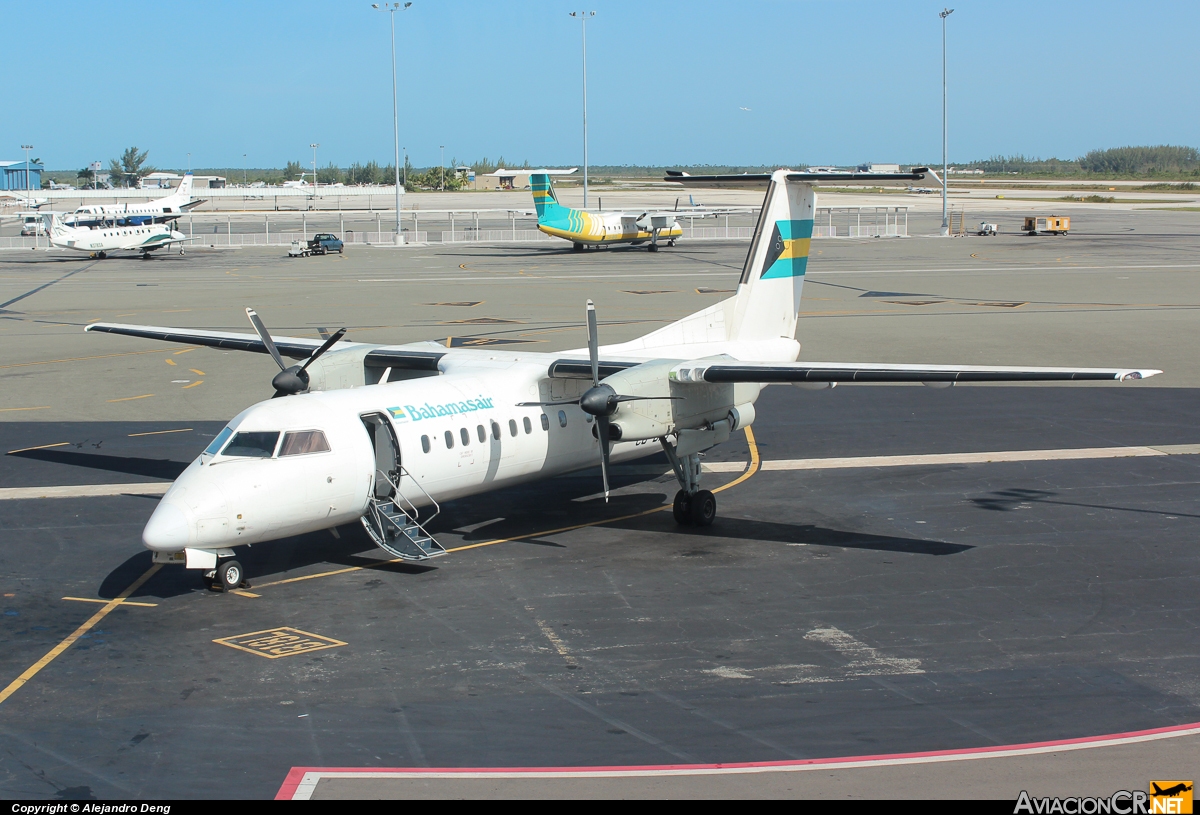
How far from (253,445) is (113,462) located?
992 cm

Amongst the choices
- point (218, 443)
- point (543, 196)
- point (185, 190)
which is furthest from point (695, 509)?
point (185, 190)

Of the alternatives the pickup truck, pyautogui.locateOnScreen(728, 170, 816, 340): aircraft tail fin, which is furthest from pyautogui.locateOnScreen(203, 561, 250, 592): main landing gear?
the pickup truck

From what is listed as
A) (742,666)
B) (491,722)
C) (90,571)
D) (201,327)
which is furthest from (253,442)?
(201,327)

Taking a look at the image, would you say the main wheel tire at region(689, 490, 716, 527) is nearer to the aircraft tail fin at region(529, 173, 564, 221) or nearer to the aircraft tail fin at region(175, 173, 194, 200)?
the aircraft tail fin at region(529, 173, 564, 221)

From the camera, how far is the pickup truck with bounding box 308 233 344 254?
83625mm

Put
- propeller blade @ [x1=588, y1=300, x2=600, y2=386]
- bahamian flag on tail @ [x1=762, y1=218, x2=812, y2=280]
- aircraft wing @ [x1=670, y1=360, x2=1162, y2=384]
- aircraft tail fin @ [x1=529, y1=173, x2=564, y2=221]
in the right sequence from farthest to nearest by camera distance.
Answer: aircraft tail fin @ [x1=529, y1=173, x2=564, y2=221]
bahamian flag on tail @ [x1=762, y1=218, x2=812, y2=280]
propeller blade @ [x1=588, y1=300, x2=600, y2=386]
aircraft wing @ [x1=670, y1=360, x2=1162, y2=384]

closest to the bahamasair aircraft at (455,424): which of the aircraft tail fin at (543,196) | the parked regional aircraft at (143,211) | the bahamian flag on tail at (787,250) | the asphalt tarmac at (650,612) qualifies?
the bahamian flag on tail at (787,250)

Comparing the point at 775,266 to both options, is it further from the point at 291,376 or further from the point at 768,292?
the point at 291,376

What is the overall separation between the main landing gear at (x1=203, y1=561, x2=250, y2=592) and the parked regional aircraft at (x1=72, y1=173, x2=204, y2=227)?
82214 millimetres

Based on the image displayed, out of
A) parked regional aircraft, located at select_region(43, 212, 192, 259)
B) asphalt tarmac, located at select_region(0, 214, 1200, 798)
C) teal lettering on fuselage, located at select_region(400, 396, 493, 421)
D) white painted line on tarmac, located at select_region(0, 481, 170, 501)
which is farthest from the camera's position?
parked regional aircraft, located at select_region(43, 212, 192, 259)

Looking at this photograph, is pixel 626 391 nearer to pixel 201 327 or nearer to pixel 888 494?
pixel 888 494

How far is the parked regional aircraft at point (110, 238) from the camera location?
82.2 m

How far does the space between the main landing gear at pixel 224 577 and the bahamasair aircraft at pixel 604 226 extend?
62.9 metres

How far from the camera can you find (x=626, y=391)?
18.3 m
